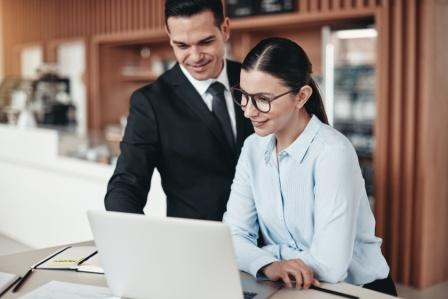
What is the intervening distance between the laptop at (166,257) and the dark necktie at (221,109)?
0.86 metres

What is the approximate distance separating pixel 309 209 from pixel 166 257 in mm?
502

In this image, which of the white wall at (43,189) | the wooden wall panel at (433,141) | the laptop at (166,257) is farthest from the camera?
the white wall at (43,189)

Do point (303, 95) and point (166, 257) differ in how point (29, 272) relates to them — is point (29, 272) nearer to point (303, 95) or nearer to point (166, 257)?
point (166, 257)

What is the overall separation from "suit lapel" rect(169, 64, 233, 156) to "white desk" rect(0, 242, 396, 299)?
28.1 inches

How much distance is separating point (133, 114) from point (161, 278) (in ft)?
3.12

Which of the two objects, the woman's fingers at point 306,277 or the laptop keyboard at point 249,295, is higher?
the woman's fingers at point 306,277

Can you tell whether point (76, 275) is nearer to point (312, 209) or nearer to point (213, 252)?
point (213, 252)

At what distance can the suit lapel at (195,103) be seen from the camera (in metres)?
2.18

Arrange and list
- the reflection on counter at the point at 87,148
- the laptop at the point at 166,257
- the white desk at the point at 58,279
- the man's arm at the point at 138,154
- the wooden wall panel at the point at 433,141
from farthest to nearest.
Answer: the reflection on counter at the point at 87,148
the wooden wall panel at the point at 433,141
the man's arm at the point at 138,154
the white desk at the point at 58,279
the laptop at the point at 166,257

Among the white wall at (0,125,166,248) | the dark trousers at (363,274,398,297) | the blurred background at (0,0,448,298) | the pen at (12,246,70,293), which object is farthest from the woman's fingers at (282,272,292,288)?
the white wall at (0,125,166,248)

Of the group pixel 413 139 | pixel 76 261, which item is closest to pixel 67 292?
pixel 76 261

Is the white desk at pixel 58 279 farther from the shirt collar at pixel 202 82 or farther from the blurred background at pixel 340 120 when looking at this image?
the blurred background at pixel 340 120

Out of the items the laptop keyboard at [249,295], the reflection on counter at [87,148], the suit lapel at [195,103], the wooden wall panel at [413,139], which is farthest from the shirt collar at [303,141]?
the reflection on counter at [87,148]

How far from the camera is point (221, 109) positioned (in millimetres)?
2215
